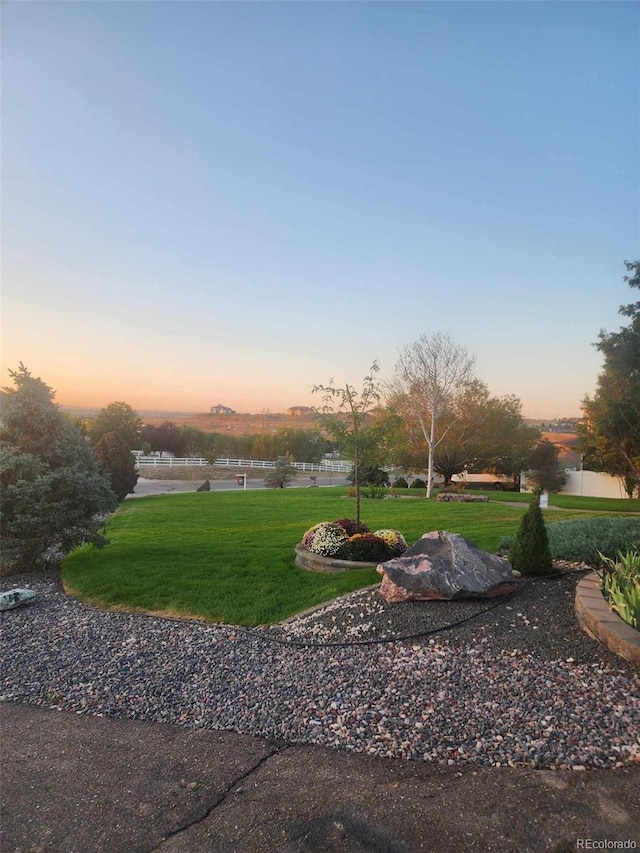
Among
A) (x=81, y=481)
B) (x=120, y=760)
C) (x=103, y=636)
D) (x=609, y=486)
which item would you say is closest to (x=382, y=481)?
(x=609, y=486)

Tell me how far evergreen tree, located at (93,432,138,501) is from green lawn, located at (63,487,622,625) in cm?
407

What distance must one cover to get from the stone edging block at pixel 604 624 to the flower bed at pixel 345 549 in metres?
2.88

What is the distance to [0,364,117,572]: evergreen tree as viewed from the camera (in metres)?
8.28

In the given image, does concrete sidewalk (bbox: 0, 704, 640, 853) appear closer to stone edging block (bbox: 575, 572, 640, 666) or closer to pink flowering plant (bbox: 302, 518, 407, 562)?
stone edging block (bbox: 575, 572, 640, 666)

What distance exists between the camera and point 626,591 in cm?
461

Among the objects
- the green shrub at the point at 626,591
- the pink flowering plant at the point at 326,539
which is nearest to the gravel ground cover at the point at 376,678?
the green shrub at the point at 626,591

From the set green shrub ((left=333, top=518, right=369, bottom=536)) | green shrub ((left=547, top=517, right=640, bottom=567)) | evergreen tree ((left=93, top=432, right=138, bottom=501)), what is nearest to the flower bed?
green shrub ((left=333, top=518, right=369, bottom=536))

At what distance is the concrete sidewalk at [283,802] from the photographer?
2350mm

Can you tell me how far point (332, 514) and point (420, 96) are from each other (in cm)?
1000

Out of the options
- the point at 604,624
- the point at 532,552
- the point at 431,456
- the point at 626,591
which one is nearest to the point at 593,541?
the point at 532,552

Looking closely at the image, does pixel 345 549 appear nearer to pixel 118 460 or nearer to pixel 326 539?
pixel 326 539

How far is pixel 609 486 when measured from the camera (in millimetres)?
30172

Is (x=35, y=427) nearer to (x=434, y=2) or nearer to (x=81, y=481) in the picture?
(x=81, y=481)

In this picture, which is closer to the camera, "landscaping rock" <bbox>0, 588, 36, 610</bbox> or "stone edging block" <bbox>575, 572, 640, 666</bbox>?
"stone edging block" <bbox>575, 572, 640, 666</bbox>
